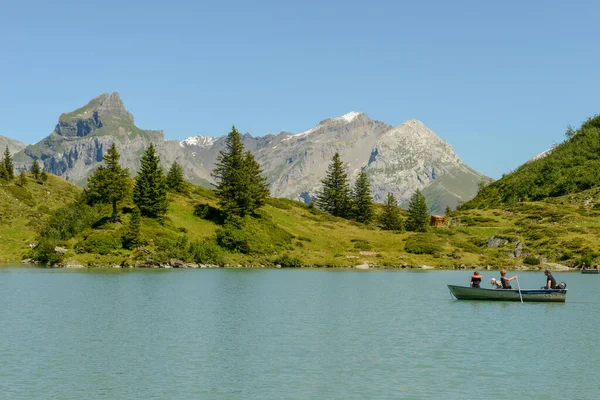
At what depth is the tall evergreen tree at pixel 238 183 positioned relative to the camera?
416ft

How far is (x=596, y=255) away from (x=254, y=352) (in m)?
97.8

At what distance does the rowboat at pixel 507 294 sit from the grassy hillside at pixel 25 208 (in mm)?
86676

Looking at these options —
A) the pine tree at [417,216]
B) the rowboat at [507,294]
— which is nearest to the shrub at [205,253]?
the pine tree at [417,216]

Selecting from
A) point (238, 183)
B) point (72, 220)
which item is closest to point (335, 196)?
point (238, 183)

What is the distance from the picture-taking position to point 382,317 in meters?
50.3

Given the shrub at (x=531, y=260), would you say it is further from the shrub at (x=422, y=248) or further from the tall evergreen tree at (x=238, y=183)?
the tall evergreen tree at (x=238, y=183)

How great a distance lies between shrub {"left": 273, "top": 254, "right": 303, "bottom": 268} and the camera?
11488cm

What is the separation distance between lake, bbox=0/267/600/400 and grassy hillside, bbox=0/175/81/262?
200 ft

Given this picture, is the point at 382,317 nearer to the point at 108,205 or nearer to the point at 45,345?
the point at 45,345

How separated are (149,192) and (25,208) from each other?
49.9 metres

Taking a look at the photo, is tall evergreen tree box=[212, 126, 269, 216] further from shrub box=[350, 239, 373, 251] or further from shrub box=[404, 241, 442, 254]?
shrub box=[404, 241, 442, 254]

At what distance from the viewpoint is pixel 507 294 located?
207ft

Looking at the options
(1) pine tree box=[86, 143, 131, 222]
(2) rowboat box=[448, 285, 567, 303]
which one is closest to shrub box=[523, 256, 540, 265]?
(2) rowboat box=[448, 285, 567, 303]

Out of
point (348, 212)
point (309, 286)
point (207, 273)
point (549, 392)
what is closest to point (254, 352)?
point (549, 392)
